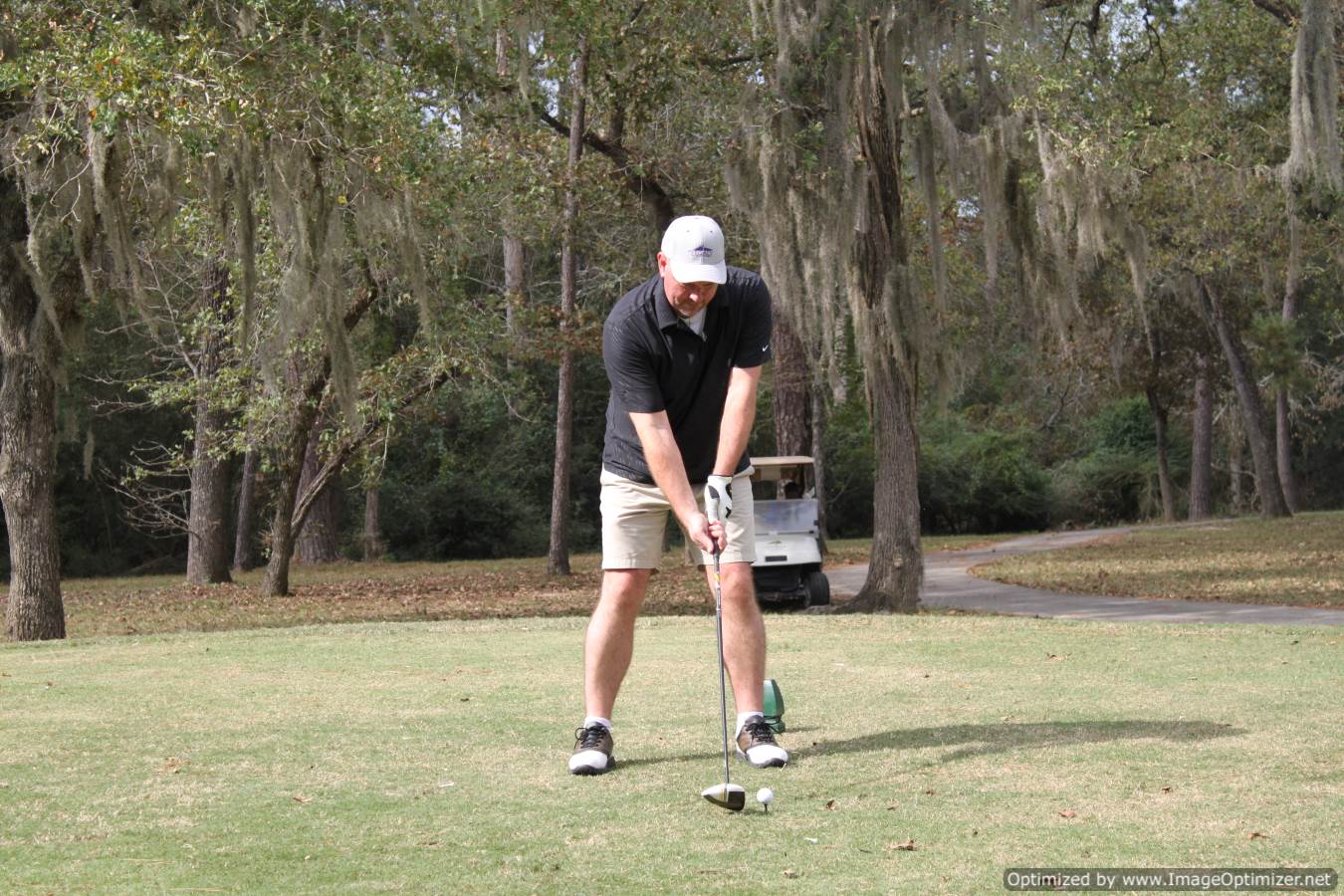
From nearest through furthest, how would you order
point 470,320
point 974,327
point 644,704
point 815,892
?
point 815,892, point 644,704, point 470,320, point 974,327

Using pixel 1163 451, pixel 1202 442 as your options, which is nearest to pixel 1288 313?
pixel 1202 442

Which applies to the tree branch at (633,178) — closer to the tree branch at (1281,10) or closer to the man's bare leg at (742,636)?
the tree branch at (1281,10)

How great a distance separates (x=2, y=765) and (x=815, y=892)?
326 cm

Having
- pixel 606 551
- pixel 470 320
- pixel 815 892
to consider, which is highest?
pixel 470 320

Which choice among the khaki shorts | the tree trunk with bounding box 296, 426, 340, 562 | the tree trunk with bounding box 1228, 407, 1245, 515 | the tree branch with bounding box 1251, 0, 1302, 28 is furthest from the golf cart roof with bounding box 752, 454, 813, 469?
the tree trunk with bounding box 1228, 407, 1245, 515

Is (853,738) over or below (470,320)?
below

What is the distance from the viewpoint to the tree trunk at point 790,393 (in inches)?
875

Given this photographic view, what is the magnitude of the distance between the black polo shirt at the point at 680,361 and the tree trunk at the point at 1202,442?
32112 mm

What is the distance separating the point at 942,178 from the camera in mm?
21391

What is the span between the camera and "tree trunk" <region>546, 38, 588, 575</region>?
65.4 feet

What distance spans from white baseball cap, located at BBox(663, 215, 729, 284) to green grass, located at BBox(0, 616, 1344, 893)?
1.68 metres

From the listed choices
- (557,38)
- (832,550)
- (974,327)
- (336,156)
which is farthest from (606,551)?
(832,550)

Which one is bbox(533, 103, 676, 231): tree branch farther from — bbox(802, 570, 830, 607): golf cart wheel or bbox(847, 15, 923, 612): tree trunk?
bbox(802, 570, 830, 607): golf cart wheel

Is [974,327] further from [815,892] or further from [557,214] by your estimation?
[815,892]
